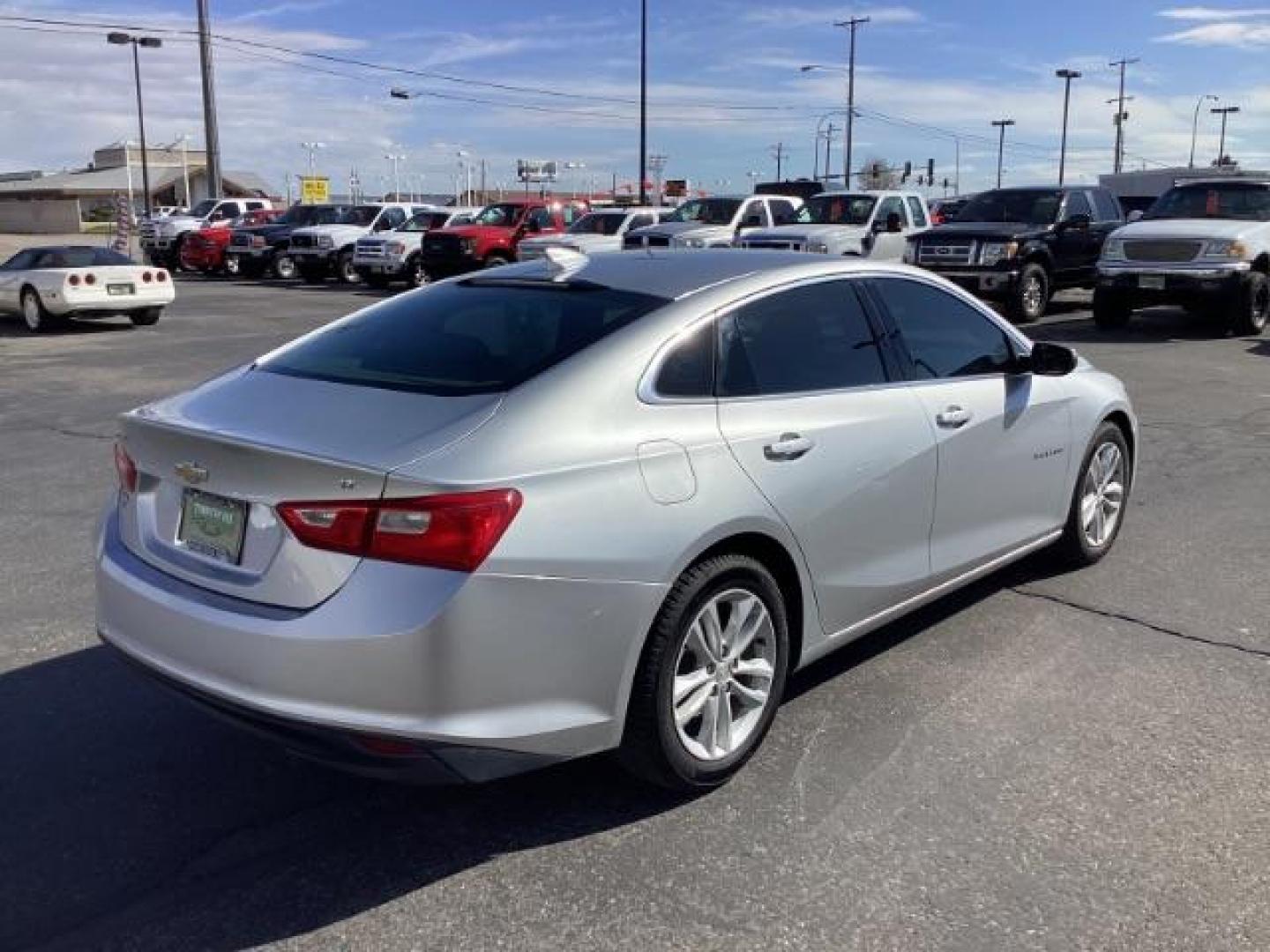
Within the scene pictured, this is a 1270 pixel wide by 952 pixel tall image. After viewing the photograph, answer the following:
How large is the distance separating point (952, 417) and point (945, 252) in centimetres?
1359

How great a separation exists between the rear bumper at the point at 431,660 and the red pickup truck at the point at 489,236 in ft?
70.2

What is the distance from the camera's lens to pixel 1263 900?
3.03 meters

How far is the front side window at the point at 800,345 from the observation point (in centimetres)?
378

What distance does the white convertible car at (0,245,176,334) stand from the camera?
18.1 m

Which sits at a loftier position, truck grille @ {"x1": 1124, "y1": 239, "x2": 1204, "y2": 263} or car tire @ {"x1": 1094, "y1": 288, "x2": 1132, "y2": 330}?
truck grille @ {"x1": 1124, "y1": 239, "x2": 1204, "y2": 263}

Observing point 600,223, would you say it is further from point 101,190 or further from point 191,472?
point 101,190

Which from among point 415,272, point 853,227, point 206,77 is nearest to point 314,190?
point 206,77

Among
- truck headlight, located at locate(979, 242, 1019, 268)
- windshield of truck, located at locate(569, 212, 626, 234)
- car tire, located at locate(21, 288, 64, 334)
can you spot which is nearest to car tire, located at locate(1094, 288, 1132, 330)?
truck headlight, located at locate(979, 242, 1019, 268)

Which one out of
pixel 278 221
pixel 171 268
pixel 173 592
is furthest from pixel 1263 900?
pixel 171 268

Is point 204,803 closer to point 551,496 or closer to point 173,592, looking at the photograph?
point 173,592

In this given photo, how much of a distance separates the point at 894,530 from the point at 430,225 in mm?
25570

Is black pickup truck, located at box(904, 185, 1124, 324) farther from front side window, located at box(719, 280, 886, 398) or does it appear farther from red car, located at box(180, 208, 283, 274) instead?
red car, located at box(180, 208, 283, 274)

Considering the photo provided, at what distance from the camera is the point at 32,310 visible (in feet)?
60.7

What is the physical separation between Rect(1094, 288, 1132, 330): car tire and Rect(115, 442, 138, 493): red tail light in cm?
1486
